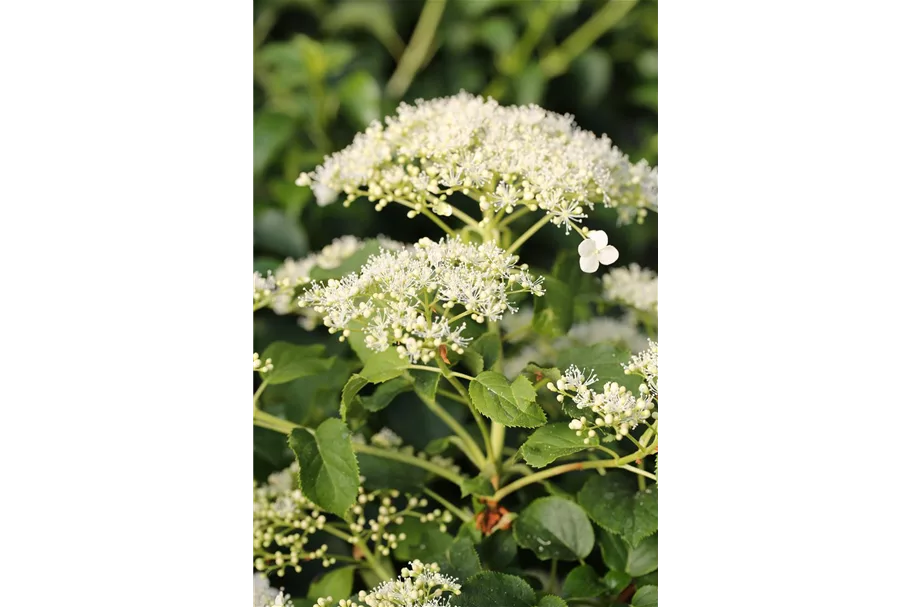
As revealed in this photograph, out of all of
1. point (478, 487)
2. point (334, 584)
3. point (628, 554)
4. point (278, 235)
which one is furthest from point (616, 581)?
point (278, 235)

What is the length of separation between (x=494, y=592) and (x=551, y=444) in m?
0.12

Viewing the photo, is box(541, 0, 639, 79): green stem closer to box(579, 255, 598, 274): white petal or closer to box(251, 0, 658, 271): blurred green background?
box(251, 0, 658, 271): blurred green background

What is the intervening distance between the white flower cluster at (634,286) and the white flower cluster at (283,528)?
32cm

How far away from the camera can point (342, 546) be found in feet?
2.36

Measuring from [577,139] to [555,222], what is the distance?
3.3 inches

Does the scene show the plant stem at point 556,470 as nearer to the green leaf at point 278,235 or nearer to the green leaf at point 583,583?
the green leaf at point 583,583

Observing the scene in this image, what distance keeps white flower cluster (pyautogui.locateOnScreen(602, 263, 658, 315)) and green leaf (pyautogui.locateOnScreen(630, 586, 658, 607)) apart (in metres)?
0.23

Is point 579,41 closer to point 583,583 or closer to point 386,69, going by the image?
point 386,69

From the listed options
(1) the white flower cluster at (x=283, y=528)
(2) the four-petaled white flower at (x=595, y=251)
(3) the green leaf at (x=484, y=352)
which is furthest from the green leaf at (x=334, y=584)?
(2) the four-petaled white flower at (x=595, y=251)

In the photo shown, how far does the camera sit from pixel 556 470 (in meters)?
0.65

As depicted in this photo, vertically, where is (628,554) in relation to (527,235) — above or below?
below

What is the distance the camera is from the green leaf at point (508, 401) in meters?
0.58

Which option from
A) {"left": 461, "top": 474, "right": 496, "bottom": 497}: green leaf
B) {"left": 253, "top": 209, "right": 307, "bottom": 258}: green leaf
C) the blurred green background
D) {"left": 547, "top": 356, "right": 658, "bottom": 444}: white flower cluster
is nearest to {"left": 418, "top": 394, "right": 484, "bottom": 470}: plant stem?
{"left": 461, "top": 474, "right": 496, "bottom": 497}: green leaf
